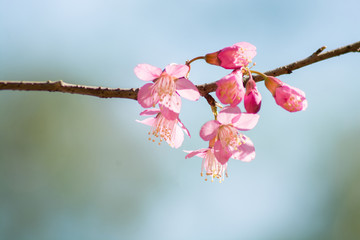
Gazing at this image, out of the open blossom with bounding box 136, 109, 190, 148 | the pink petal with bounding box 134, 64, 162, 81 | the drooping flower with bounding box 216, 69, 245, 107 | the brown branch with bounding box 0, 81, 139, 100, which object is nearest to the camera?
the brown branch with bounding box 0, 81, 139, 100

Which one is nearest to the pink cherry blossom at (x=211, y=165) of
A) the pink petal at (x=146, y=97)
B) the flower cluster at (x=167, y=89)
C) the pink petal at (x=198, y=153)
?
the pink petal at (x=198, y=153)

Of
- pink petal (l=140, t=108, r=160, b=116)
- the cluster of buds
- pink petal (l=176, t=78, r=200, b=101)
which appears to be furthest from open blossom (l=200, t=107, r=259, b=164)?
pink petal (l=140, t=108, r=160, b=116)

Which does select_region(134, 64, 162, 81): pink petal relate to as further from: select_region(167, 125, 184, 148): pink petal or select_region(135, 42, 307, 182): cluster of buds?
select_region(167, 125, 184, 148): pink petal

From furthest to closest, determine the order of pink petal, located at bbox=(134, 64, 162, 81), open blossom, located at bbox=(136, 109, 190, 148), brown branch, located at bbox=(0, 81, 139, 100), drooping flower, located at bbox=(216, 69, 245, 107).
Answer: open blossom, located at bbox=(136, 109, 190, 148), pink petal, located at bbox=(134, 64, 162, 81), drooping flower, located at bbox=(216, 69, 245, 107), brown branch, located at bbox=(0, 81, 139, 100)

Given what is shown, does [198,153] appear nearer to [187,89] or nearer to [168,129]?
[168,129]

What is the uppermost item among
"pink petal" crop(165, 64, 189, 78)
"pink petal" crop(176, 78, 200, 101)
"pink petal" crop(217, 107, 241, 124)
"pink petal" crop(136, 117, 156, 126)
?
"pink petal" crop(165, 64, 189, 78)

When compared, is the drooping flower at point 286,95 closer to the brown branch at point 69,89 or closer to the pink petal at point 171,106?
the pink petal at point 171,106

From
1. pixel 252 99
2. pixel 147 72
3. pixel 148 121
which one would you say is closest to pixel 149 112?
pixel 148 121
